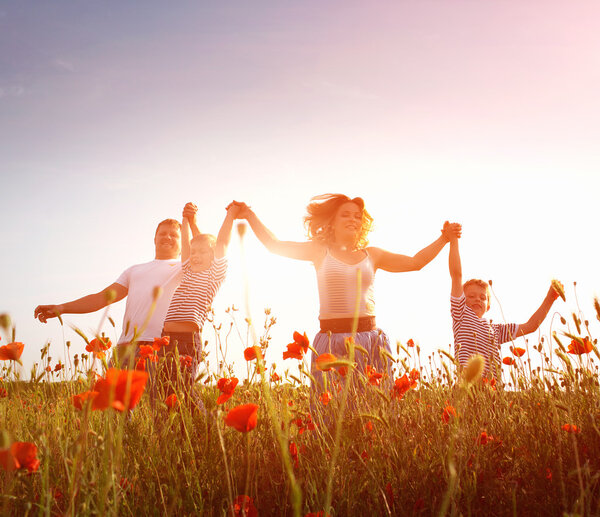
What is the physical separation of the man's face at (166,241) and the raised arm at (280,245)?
91 centimetres

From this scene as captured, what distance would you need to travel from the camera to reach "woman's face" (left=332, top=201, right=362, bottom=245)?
4.52 meters

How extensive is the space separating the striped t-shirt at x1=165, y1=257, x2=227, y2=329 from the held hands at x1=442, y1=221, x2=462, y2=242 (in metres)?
2.11

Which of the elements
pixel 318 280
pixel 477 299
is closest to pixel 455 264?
pixel 477 299

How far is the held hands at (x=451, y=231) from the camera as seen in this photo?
14.8 ft

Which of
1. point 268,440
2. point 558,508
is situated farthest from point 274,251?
point 558,508

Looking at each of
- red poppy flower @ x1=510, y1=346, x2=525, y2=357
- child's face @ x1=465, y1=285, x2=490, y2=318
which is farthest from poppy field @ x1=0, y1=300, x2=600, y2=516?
child's face @ x1=465, y1=285, x2=490, y2=318

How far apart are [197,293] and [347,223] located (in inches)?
59.9

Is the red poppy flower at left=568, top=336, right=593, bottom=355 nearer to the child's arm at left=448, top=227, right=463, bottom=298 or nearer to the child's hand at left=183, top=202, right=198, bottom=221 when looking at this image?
the child's arm at left=448, top=227, right=463, bottom=298

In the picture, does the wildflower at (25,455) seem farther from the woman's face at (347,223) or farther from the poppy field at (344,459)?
the woman's face at (347,223)

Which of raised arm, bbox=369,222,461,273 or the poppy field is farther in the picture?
raised arm, bbox=369,222,461,273

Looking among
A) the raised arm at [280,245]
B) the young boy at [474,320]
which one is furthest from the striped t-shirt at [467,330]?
the raised arm at [280,245]

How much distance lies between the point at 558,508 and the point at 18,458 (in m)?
1.79

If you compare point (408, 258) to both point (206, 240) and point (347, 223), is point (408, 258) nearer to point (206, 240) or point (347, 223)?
point (347, 223)

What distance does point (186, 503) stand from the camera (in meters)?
1.82
